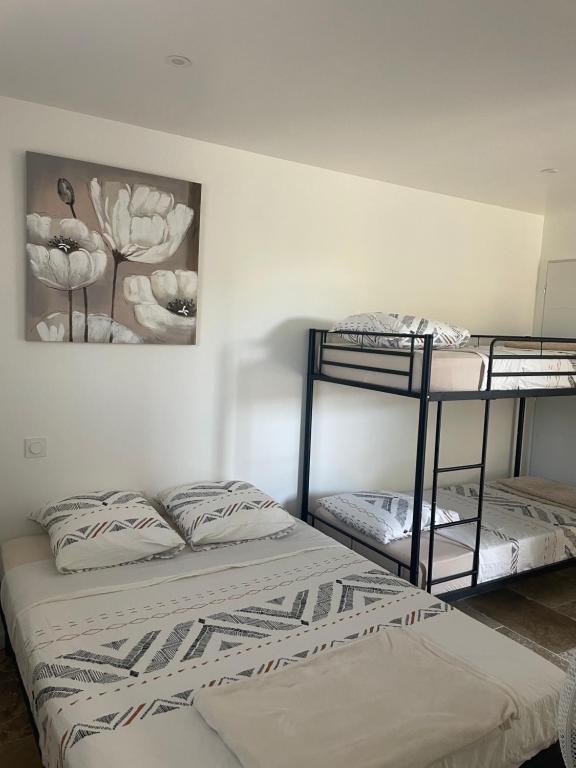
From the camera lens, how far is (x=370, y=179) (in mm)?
3477

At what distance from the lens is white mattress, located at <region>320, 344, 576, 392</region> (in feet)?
8.61

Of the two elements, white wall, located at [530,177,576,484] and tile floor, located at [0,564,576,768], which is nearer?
tile floor, located at [0,564,576,768]

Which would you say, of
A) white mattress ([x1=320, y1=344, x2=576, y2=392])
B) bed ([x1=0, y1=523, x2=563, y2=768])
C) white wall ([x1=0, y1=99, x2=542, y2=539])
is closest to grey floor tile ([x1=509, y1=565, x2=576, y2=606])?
white wall ([x1=0, y1=99, x2=542, y2=539])

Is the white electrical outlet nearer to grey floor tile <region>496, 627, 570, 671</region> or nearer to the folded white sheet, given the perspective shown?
the folded white sheet

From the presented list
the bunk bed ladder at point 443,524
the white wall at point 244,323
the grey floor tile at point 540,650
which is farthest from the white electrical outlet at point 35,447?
the grey floor tile at point 540,650

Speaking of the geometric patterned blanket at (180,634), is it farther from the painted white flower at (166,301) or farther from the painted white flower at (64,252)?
the painted white flower at (64,252)

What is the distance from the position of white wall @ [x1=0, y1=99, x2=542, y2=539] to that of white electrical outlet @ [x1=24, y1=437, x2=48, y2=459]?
0.03 meters

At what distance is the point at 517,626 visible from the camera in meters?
3.01

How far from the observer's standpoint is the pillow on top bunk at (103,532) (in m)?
2.33

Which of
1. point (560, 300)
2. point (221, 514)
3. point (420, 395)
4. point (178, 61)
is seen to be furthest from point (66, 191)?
point (560, 300)

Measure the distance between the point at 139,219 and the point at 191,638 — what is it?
1900 millimetres

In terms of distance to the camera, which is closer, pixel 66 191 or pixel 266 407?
pixel 66 191

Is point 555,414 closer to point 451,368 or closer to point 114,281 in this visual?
point 451,368

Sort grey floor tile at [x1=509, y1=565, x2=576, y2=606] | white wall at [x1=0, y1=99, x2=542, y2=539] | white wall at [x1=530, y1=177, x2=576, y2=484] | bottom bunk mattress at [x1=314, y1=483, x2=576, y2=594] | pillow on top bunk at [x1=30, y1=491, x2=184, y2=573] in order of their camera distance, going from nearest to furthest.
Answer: pillow on top bunk at [x1=30, y1=491, x2=184, y2=573] < white wall at [x1=0, y1=99, x2=542, y2=539] < bottom bunk mattress at [x1=314, y1=483, x2=576, y2=594] < grey floor tile at [x1=509, y1=565, x2=576, y2=606] < white wall at [x1=530, y1=177, x2=576, y2=484]
